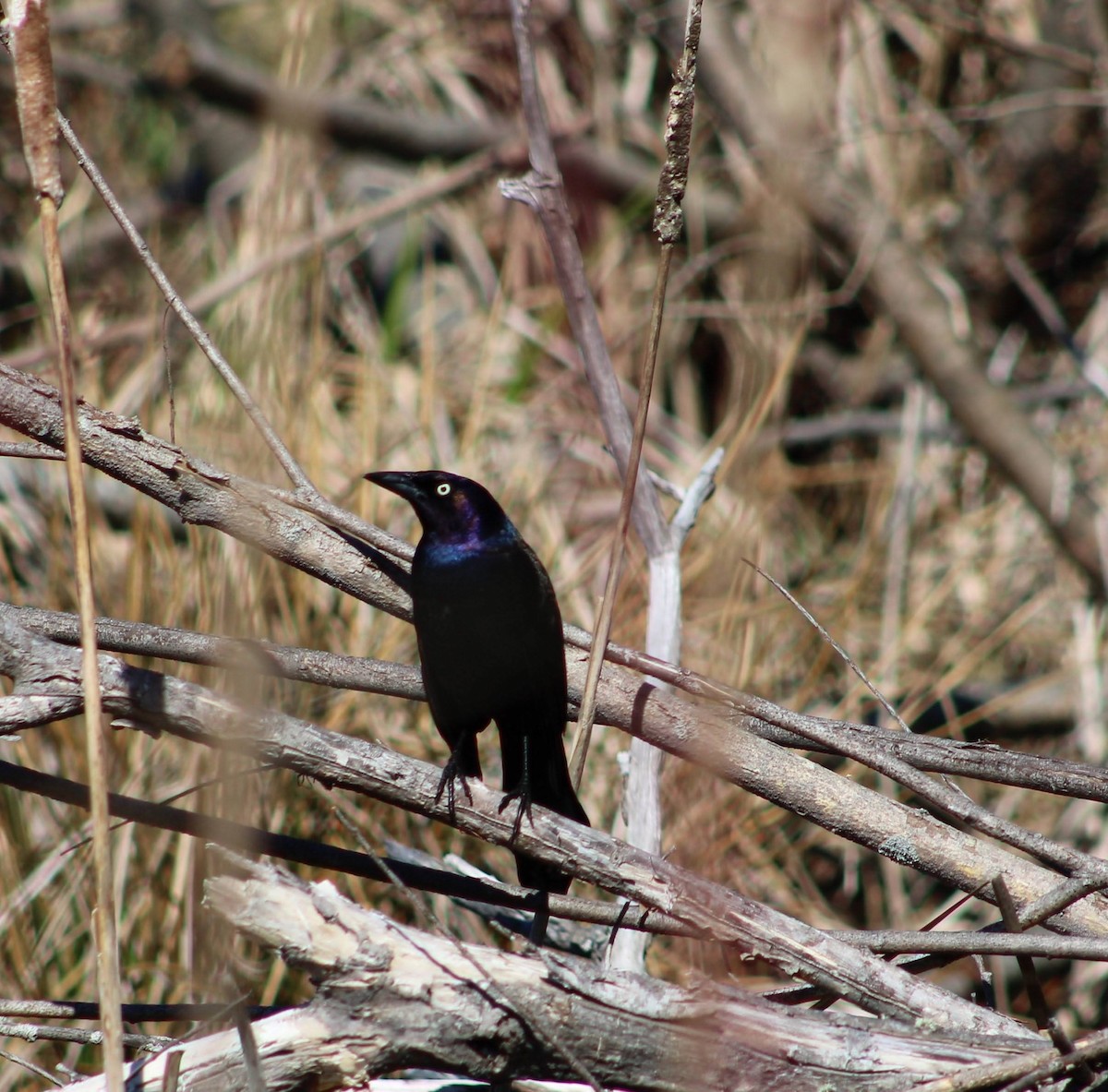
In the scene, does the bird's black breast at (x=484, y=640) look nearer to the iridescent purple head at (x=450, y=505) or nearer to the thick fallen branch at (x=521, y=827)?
the iridescent purple head at (x=450, y=505)

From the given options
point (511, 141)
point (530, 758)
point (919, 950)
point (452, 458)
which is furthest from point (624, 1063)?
point (511, 141)

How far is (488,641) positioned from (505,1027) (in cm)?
92

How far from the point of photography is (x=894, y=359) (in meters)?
5.37

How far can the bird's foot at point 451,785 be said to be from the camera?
166cm

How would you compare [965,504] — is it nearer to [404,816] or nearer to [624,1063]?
[404,816]

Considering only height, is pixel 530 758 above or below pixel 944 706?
above

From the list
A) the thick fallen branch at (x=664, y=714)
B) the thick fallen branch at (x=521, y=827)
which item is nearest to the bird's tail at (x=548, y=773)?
the thick fallen branch at (x=664, y=714)

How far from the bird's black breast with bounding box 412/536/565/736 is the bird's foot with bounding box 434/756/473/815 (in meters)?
0.36

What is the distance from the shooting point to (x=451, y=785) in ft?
5.67

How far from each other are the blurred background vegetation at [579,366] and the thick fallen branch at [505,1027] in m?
0.94

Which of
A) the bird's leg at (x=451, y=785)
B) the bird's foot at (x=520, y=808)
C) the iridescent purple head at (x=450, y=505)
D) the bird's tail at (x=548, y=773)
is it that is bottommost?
the bird's tail at (x=548, y=773)

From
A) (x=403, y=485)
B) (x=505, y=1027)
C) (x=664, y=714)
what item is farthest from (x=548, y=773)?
(x=505, y=1027)

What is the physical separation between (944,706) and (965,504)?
132 centimetres

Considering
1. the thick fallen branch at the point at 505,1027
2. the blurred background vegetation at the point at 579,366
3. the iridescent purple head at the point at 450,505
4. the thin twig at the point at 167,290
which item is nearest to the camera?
the thick fallen branch at the point at 505,1027
